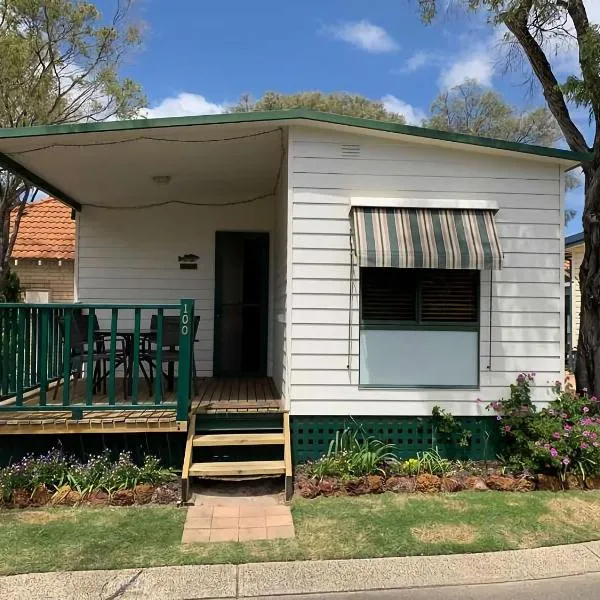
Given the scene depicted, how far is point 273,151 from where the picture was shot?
6207 millimetres

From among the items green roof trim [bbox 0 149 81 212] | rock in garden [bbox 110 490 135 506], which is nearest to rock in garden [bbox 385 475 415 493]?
rock in garden [bbox 110 490 135 506]

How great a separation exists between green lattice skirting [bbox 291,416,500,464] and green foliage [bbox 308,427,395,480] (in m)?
0.07

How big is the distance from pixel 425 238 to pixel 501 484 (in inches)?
90.4

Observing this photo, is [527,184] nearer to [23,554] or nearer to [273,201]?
[273,201]

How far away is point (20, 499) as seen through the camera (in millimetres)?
4609

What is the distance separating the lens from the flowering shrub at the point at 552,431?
4.95m

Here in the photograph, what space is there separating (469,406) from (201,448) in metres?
2.63

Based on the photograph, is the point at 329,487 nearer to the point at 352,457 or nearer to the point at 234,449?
the point at 352,457

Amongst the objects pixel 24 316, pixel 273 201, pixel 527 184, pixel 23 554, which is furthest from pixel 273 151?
pixel 23 554

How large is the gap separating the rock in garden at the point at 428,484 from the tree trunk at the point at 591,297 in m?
2.17

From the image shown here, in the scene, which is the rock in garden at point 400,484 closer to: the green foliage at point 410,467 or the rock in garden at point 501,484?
the green foliage at point 410,467

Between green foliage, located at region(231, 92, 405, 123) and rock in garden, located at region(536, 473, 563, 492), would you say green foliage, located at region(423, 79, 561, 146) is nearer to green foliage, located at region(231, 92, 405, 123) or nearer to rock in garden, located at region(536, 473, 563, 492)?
green foliage, located at region(231, 92, 405, 123)

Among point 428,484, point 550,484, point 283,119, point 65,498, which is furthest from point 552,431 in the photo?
point 65,498

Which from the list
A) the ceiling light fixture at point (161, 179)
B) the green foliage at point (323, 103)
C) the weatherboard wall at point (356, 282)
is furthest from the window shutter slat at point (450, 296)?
the green foliage at point (323, 103)
